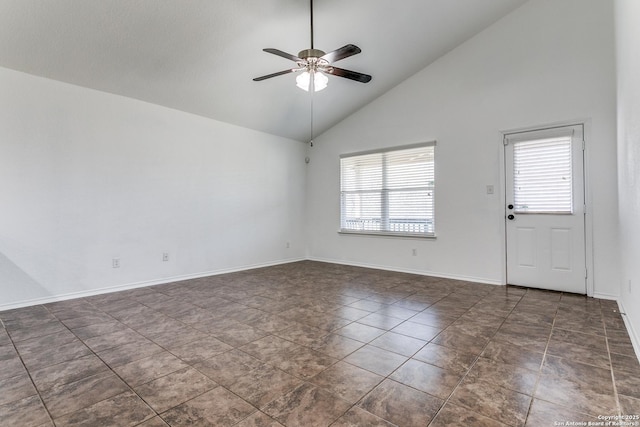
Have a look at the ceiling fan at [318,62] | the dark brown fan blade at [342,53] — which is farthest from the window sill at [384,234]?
the dark brown fan blade at [342,53]

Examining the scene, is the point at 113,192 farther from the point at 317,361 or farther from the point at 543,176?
the point at 543,176

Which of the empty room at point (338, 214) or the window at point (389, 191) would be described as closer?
the empty room at point (338, 214)

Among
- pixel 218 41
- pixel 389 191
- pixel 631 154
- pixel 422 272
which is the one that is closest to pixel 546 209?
pixel 631 154

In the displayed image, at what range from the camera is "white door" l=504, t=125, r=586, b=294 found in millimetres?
3680

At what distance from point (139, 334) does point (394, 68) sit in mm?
4622

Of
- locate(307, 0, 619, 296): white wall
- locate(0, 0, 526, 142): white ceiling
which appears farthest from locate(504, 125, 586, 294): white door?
locate(0, 0, 526, 142): white ceiling

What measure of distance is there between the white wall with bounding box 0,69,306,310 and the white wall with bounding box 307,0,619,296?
2.27 metres

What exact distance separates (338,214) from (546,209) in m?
3.27

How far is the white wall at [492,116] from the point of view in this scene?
3520 mm

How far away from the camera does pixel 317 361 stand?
6.79 ft

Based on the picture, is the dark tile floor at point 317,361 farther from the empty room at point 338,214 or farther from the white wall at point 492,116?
the white wall at point 492,116

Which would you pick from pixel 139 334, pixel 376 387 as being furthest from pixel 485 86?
pixel 139 334

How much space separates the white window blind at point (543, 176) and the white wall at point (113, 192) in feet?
13.1

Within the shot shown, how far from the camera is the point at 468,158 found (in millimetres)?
4422
